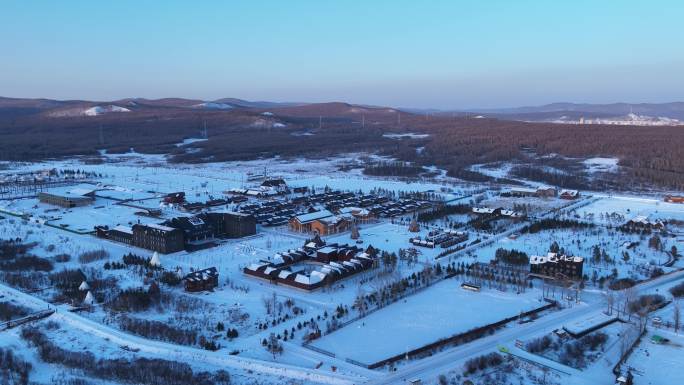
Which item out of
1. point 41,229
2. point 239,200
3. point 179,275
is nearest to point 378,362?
point 179,275

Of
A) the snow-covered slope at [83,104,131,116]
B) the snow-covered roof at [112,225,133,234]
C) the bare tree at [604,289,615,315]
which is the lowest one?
the bare tree at [604,289,615,315]

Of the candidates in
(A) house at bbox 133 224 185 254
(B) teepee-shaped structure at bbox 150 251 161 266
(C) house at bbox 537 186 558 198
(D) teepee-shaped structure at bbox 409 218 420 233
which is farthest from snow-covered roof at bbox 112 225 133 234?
(C) house at bbox 537 186 558 198

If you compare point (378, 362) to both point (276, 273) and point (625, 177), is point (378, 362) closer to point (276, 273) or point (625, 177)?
point (276, 273)

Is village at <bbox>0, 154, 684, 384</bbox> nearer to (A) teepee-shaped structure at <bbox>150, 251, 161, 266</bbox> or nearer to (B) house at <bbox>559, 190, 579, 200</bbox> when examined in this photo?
(A) teepee-shaped structure at <bbox>150, 251, 161, 266</bbox>

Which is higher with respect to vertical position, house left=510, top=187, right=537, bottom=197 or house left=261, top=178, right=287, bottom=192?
house left=261, top=178, right=287, bottom=192

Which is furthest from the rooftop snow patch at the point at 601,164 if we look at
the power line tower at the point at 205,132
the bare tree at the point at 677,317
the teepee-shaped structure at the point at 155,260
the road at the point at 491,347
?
the power line tower at the point at 205,132

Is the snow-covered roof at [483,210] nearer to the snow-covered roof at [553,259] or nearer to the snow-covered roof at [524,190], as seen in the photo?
the snow-covered roof at [524,190]

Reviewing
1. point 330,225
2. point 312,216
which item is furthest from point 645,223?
point 312,216
